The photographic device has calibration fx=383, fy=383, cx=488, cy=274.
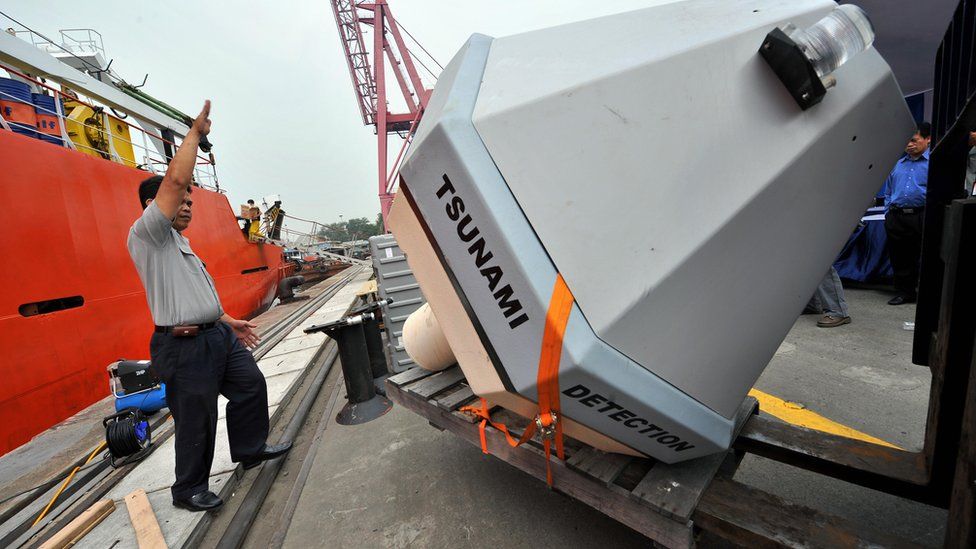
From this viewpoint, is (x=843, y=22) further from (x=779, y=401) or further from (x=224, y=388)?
(x=224, y=388)

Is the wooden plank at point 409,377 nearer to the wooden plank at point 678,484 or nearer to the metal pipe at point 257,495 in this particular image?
the metal pipe at point 257,495

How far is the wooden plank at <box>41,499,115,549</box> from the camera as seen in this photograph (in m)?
2.05

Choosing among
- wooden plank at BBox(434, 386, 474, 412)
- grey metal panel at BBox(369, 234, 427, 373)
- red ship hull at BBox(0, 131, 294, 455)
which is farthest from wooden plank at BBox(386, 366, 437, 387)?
red ship hull at BBox(0, 131, 294, 455)

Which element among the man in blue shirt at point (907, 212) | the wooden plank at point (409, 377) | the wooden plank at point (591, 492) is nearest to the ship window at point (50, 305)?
Result: the wooden plank at point (409, 377)

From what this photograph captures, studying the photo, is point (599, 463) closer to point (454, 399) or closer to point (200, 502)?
point (454, 399)

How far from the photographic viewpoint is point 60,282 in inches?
168

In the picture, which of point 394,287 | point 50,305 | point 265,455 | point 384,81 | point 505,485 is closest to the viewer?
point 505,485

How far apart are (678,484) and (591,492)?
0.30 metres

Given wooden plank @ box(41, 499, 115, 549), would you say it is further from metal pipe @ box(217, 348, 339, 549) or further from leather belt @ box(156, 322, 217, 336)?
leather belt @ box(156, 322, 217, 336)

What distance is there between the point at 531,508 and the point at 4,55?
7.97 metres

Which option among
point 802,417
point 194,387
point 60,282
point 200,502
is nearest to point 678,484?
point 802,417

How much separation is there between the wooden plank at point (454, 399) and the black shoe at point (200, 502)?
4.98 feet

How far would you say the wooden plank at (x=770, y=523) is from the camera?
3.41 feet

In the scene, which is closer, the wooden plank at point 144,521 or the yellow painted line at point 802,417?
the wooden plank at point 144,521
